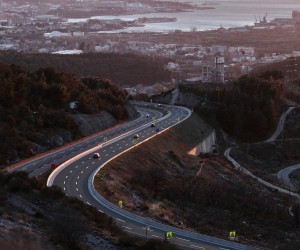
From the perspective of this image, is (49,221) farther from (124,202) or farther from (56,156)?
(56,156)

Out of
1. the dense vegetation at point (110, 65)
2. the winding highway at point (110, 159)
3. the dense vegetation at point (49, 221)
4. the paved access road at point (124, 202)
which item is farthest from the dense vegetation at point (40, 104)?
the dense vegetation at point (110, 65)

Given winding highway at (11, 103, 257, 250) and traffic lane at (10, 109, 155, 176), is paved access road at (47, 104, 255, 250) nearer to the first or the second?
winding highway at (11, 103, 257, 250)

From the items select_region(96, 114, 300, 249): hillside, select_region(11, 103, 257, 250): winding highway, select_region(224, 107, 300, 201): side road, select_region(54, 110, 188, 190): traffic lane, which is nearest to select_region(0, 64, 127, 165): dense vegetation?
select_region(11, 103, 257, 250): winding highway

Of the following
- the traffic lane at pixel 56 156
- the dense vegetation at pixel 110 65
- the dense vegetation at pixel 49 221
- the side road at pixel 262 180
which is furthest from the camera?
the dense vegetation at pixel 110 65

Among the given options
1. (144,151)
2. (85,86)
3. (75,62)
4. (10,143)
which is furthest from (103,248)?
(75,62)

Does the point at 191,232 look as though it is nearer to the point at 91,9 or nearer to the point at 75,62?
the point at 75,62

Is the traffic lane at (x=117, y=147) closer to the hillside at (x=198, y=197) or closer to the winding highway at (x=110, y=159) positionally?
the winding highway at (x=110, y=159)

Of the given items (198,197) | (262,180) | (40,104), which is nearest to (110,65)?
(40,104)
